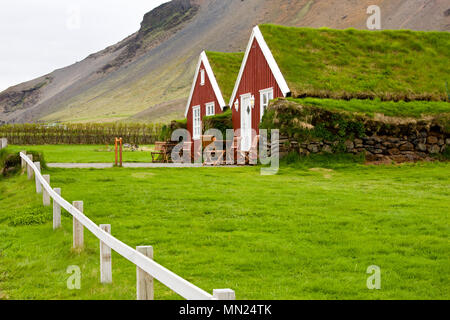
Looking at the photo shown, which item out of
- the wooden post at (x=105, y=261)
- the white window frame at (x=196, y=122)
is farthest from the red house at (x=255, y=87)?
the wooden post at (x=105, y=261)

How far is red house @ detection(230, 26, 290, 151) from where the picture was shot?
845 inches

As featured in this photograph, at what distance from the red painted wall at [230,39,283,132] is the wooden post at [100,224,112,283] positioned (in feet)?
51.7

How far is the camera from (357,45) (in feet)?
81.4

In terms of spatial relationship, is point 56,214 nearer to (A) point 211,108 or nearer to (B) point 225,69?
(A) point 211,108

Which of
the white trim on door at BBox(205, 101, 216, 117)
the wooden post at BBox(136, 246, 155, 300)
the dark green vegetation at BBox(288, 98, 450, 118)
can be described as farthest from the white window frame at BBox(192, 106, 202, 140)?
the wooden post at BBox(136, 246, 155, 300)

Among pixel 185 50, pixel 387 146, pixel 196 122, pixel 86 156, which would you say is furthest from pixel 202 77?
pixel 185 50

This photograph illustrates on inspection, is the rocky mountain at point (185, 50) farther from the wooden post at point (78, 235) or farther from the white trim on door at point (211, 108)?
the wooden post at point (78, 235)

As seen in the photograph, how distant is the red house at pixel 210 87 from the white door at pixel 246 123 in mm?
2529

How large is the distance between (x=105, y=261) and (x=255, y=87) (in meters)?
17.8

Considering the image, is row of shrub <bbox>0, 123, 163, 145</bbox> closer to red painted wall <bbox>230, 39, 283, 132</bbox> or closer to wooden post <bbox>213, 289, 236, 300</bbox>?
red painted wall <bbox>230, 39, 283, 132</bbox>

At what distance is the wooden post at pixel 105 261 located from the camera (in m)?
6.07

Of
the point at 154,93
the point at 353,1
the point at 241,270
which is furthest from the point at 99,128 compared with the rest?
the point at 353,1
